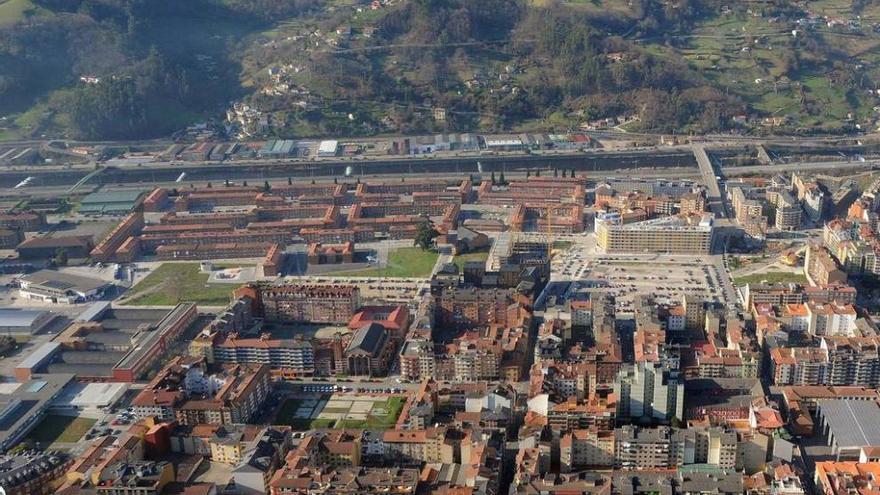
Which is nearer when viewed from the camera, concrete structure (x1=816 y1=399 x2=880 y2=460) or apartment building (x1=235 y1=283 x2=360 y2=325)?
concrete structure (x1=816 y1=399 x2=880 y2=460)

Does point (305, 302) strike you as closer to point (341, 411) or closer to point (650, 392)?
point (341, 411)

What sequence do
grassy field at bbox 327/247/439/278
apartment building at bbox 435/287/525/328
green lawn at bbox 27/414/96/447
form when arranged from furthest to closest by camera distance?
1. grassy field at bbox 327/247/439/278
2. apartment building at bbox 435/287/525/328
3. green lawn at bbox 27/414/96/447

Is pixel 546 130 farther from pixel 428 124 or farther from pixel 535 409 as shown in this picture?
pixel 535 409

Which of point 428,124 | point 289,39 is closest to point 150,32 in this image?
point 289,39

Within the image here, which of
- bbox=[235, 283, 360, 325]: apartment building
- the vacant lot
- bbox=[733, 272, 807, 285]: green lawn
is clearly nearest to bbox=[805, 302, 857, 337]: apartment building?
bbox=[733, 272, 807, 285]: green lawn

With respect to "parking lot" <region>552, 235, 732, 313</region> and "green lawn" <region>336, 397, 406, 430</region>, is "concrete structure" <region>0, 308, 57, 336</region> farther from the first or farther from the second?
"parking lot" <region>552, 235, 732, 313</region>

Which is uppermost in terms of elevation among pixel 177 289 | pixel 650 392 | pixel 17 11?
pixel 17 11

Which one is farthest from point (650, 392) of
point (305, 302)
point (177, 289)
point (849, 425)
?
point (177, 289)
